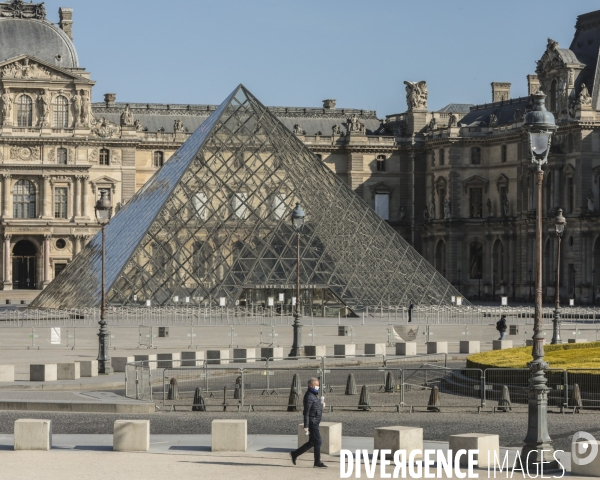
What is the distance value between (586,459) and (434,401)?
27.6 feet

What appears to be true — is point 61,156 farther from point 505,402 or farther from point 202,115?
point 505,402

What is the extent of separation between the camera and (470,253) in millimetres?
98938

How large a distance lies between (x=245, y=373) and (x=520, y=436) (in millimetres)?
6272

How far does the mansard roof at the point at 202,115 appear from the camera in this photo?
103312mm

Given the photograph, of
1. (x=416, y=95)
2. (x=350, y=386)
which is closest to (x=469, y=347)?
(x=350, y=386)

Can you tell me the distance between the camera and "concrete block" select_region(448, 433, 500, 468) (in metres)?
20.1

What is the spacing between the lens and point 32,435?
21438 mm

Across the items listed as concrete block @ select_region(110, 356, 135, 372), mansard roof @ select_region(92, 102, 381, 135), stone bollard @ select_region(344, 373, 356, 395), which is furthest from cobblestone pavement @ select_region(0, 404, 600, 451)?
mansard roof @ select_region(92, 102, 381, 135)

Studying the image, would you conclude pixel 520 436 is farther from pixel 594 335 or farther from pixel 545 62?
pixel 545 62

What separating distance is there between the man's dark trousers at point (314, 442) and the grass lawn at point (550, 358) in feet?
29.5

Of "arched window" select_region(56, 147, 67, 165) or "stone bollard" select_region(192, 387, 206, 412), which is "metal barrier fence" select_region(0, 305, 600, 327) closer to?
"stone bollard" select_region(192, 387, 206, 412)

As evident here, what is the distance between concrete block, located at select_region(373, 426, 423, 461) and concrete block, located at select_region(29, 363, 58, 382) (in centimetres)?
1246

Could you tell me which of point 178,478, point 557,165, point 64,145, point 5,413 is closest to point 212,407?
point 5,413

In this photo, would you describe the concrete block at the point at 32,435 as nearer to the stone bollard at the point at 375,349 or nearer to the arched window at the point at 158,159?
the stone bollard at the point at 375,349
